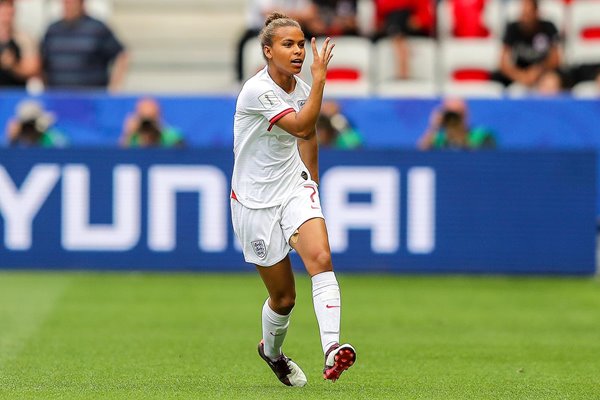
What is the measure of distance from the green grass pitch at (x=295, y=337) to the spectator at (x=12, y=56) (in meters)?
3.08

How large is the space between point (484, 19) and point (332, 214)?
14.8ft

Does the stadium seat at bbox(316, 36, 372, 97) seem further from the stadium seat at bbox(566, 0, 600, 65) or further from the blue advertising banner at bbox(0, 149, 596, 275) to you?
the stadium seat at bbox(566, 0, 600, 65)

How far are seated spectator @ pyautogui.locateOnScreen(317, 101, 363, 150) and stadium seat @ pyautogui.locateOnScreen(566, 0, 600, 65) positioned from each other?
360cm

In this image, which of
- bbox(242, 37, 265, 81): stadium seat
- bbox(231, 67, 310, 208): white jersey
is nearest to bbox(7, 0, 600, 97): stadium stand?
bbox(242, 37, 265, 81): stadium seat

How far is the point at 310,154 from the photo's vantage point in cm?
801

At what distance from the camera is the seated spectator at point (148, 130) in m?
15.7

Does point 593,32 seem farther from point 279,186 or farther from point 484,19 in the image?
point 279,186

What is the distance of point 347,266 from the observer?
50.2 ft

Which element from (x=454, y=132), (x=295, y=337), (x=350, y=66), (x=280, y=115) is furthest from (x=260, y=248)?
(x=350, y=66)

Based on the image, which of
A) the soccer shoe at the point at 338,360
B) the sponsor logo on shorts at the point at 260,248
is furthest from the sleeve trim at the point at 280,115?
the soccer shoe at the point at 338,360

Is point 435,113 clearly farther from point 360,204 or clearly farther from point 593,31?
point 593,31

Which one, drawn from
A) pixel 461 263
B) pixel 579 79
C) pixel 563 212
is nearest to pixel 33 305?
pixel 461 263

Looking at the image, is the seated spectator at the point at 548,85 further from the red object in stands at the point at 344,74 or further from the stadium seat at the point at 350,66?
the red object in stands at the point at 344,74

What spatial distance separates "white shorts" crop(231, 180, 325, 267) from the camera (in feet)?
25.4
